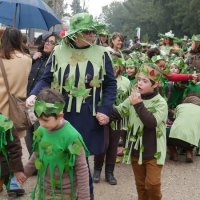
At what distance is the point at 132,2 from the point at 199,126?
72.3 m

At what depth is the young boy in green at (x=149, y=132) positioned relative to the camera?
3916 mm

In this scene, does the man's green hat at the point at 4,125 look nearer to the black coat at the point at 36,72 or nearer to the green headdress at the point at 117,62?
the black coat at the point at 36,72

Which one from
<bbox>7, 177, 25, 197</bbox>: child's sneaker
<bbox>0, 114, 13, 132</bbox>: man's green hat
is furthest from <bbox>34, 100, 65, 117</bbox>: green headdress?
<bbox>7, 177, 25, 197</bbox>: child's sneaker

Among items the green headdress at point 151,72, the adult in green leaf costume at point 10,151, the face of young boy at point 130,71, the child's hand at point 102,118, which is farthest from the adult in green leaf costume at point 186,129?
the adult in green leaf costume at point 10,151

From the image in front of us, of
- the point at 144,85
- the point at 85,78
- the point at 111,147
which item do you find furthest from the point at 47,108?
the point at 111,147

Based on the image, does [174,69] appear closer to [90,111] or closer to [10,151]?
[90,111]

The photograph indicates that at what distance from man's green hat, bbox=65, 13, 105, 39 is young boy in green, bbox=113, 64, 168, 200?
60 cm

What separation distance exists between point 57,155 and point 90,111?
0.88 m

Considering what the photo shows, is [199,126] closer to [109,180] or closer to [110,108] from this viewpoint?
[109,180]

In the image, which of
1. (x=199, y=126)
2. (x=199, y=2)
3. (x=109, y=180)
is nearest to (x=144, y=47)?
(x=199, y=126)

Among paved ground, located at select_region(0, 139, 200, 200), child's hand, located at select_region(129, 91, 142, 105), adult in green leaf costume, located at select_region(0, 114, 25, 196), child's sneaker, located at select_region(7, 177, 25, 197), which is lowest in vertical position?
paved ground, located at select_region(0, 139, 200, 200)

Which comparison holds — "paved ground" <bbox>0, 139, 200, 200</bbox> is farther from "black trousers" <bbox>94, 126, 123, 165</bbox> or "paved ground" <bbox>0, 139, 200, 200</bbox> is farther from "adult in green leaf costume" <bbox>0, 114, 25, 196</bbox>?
"adult in green leaf costume" <bbox>0, 114, 25, 196</bbox>

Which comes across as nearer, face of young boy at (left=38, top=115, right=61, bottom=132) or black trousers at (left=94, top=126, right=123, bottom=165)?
face of young boy at (left=38, top=115, right=61, bottom=132)

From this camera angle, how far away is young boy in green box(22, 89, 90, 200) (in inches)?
115
